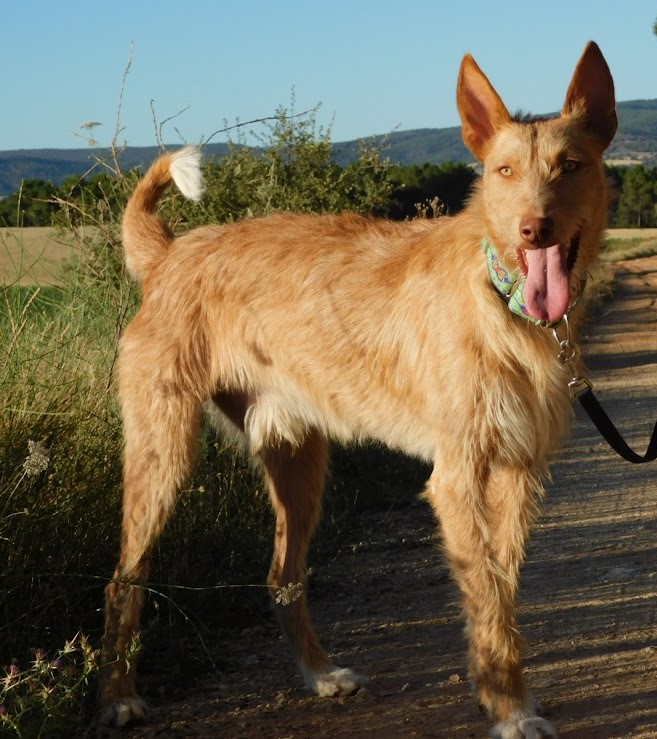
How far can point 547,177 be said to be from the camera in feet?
11.2

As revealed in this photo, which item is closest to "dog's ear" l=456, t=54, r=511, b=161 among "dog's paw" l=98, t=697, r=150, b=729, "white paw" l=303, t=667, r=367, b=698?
"white paw" l=303, t=667, r=367, b=698

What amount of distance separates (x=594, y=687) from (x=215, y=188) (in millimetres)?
5597

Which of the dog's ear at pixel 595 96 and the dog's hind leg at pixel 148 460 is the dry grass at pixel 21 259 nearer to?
the dog's hind leg at pixel 148 460

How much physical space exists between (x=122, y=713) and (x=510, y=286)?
2.14 m

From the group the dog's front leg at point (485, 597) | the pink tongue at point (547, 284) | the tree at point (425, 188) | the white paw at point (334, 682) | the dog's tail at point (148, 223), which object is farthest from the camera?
the tree at point (425, 188)

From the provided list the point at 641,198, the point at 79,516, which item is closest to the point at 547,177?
the point at 79,516

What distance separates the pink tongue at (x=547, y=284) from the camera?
11.3 feet

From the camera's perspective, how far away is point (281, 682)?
4.29 metres

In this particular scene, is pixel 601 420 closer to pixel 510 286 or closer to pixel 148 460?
pixel 510 286

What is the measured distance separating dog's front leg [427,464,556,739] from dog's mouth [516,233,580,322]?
2.02ft

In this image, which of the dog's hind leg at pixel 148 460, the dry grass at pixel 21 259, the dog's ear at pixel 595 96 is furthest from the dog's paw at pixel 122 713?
the dog's ear at pixel 595 96

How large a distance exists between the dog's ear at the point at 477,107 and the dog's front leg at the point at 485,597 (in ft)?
3.91

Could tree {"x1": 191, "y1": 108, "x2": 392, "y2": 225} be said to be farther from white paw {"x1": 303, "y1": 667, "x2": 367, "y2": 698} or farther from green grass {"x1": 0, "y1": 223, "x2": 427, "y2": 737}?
white paw {"x1": 303, "y1": 667, "x2": 367, "y2": 698}

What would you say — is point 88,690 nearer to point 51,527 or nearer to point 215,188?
point 51,527
